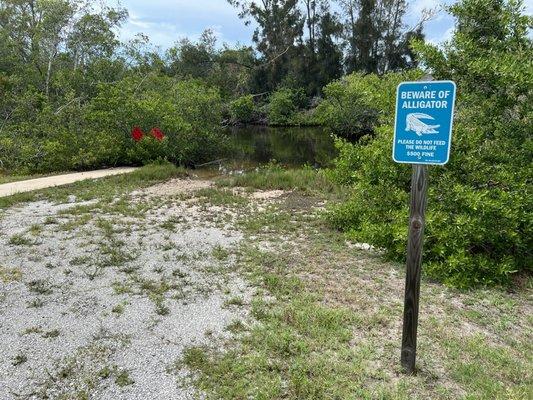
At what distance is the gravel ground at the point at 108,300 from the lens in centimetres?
301

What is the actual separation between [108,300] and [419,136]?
318 centimetres

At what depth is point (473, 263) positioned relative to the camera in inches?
190

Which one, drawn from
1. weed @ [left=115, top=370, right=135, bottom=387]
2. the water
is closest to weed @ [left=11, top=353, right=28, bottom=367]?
weed @ [left=115, top=370, right=135, bottom=387]

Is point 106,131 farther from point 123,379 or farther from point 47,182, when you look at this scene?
point 123,379

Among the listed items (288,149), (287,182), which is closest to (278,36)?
(288,149)

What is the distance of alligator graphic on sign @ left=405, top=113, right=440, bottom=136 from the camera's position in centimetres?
265

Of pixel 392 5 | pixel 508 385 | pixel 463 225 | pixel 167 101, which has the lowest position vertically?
pixel 508 385

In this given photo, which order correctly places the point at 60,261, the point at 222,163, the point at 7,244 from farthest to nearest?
the point at 222,163
the point at 7,244
the point at 60,261

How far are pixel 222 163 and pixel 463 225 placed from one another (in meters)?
12.7

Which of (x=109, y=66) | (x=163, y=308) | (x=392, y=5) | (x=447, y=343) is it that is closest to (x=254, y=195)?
(x=163, y=308)

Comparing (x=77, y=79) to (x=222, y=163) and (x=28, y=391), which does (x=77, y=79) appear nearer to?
(x=222, y=163)

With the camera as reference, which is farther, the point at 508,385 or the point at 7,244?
the point at 7,244

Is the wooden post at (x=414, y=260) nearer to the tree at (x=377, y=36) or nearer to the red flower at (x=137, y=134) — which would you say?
the red flower at (x=137, y=134)

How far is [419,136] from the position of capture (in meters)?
2.70
